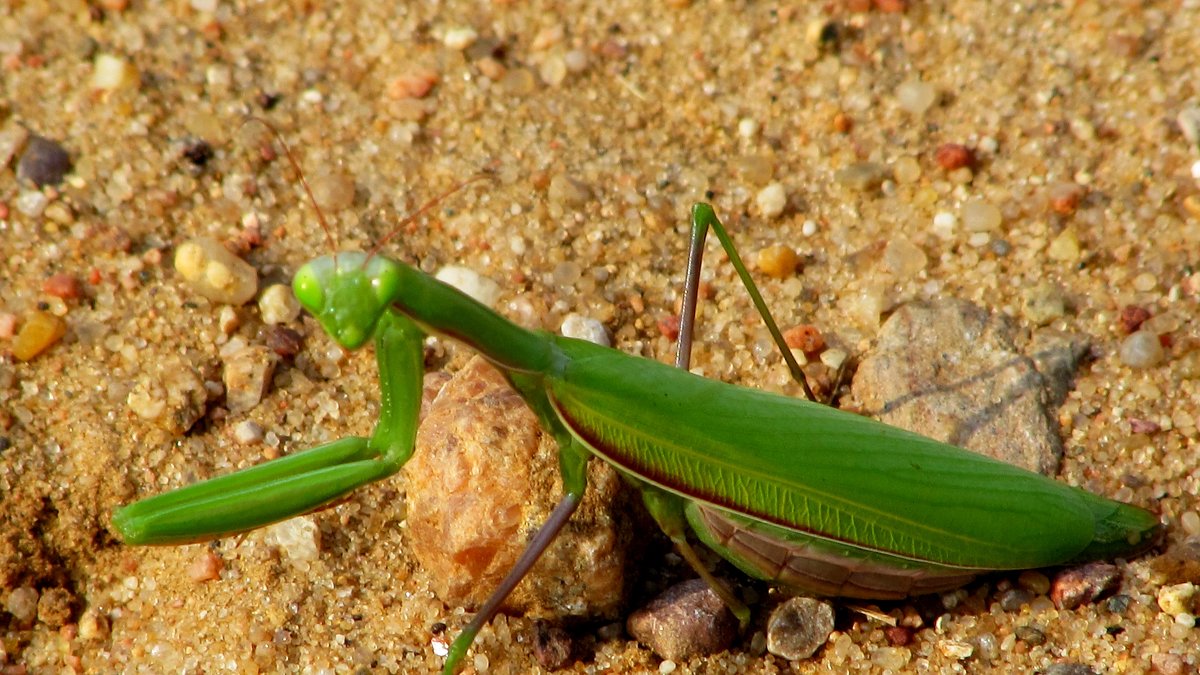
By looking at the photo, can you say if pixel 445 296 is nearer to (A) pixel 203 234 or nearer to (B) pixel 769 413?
(B) pixel 769 413

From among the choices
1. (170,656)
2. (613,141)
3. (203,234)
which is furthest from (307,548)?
(613,141)

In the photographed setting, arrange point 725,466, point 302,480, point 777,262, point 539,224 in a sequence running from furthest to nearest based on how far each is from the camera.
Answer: point 539,224, point 777,262, point 725,466, point 302,480

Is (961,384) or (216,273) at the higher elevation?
(961,384)

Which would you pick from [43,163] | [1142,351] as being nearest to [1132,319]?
[1142,351]

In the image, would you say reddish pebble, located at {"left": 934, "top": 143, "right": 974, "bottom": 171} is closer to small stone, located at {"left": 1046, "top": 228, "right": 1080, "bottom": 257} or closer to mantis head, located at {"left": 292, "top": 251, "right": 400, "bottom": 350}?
small stone, located at {"left": 1046, "top": 228, "right": 1080, "bottom": 257}

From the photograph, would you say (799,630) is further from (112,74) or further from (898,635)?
(112,74)
